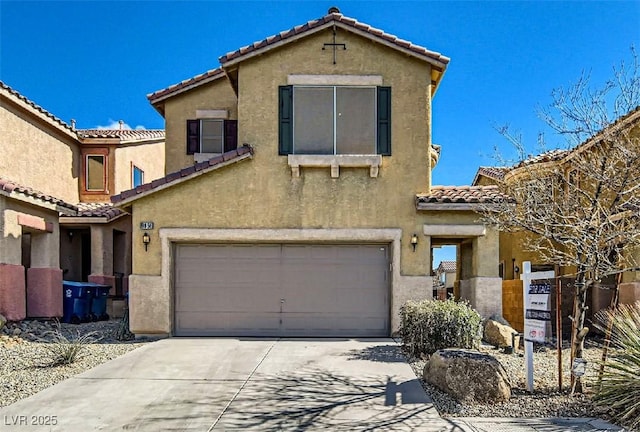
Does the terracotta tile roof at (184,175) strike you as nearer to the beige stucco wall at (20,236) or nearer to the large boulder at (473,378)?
the beige stucco wall at (20,236)

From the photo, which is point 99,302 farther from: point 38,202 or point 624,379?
point 624,379

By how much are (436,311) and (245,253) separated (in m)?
5.21

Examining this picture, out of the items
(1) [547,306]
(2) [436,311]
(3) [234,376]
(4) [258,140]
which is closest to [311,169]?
(4) [258,140]

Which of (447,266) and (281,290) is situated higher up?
(281,290)

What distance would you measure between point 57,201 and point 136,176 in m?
7.57

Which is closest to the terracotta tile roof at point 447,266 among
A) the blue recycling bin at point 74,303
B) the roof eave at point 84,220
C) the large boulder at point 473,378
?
the roof eave at point 84,220

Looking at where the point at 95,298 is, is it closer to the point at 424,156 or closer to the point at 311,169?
the point at 311,169

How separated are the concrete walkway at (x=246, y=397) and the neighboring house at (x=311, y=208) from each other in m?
2.39

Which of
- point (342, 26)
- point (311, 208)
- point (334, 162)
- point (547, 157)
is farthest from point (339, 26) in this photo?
point (547, 157)

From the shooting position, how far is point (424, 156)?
559 inches

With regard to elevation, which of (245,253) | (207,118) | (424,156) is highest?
(207,118)

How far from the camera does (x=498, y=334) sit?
41.2ft

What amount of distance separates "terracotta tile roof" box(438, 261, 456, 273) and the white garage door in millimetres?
35207

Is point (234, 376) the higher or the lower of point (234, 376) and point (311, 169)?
the lower
